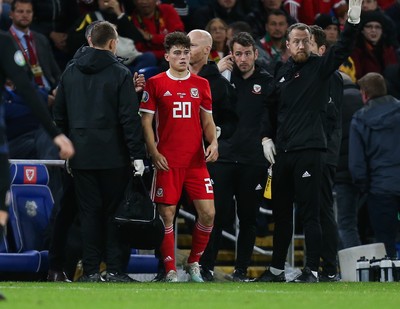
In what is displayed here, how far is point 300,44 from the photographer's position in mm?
12102

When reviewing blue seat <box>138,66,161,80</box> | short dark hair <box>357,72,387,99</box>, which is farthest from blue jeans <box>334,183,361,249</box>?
blue seat <box>138,66,161,80</box>

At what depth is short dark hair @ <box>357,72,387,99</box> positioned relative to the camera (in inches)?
567

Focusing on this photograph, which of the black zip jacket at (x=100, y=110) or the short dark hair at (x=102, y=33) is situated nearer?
the black zip jacket at (x=100, y=110)

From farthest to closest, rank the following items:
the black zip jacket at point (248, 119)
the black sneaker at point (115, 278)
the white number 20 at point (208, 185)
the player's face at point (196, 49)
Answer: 1. the black zip jacket at point (248, 119)
2. the player's face at point (196, 49)
3. the white number 20 at point (208, 185)
4. the black sneaker at point (115, 278)

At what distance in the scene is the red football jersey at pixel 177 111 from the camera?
38.8 feet

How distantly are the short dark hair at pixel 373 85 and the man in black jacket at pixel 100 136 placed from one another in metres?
3.82

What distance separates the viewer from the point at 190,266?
1201 cm

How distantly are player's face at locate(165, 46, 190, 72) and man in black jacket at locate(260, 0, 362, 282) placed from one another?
1009mm

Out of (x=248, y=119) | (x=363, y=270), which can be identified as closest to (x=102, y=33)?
(x=248, y=119)

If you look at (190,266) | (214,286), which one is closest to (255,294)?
(214,286)

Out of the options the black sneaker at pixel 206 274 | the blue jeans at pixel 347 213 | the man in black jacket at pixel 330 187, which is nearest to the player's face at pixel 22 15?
the man in black jacket at pixel 330 187

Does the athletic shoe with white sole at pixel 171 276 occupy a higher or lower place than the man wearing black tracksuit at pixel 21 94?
lower

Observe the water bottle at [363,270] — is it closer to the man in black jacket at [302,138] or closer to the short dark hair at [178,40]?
the man in black jacket at [302,138]

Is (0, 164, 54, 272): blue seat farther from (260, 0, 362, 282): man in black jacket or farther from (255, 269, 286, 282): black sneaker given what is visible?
(260, 0, 362, 282): man in black jacket
